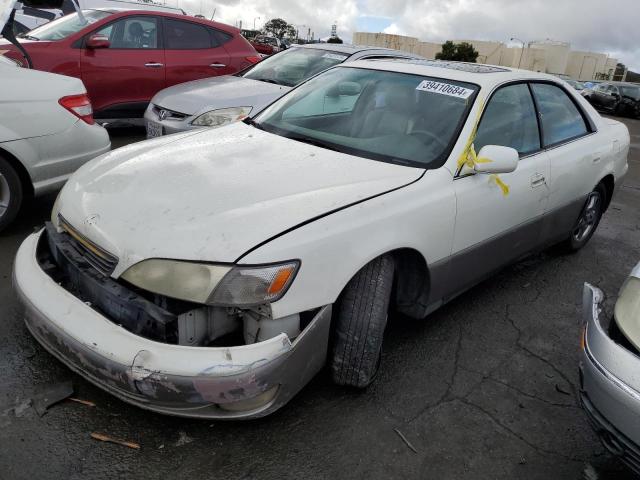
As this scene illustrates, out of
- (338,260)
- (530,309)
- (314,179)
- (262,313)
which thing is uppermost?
(314,179)

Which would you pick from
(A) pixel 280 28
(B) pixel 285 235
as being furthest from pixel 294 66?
(A) pixel 280 28

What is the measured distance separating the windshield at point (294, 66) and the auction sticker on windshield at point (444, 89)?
3.11m

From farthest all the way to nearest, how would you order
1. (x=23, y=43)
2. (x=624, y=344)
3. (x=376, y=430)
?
(x=23, y=43) → (x=376, y=430) → (x=624, y=344)

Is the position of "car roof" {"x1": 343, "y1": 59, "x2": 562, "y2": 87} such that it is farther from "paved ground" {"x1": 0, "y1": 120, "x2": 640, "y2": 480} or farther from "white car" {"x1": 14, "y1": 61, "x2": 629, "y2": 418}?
"paved ground" {"x1": 0, "y1": 120, "x2": 640, "y2": 480}

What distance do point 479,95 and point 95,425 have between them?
2.58 meters

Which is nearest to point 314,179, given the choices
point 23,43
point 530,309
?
point 530,309

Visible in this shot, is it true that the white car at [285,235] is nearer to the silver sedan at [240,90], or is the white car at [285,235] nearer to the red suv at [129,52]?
the silver sedan at [240,90]

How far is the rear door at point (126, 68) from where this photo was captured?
6.58m

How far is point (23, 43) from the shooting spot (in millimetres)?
6324

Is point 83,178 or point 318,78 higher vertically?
point 318,78

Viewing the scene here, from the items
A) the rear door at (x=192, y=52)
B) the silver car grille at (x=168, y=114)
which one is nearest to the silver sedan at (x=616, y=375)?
the silver car grille at (x=168, y=114)

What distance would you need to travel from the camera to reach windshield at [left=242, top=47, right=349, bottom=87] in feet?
20.3

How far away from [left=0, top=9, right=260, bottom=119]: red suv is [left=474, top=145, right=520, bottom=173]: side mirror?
17.8 ft

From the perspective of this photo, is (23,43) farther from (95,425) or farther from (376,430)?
(376,430)
